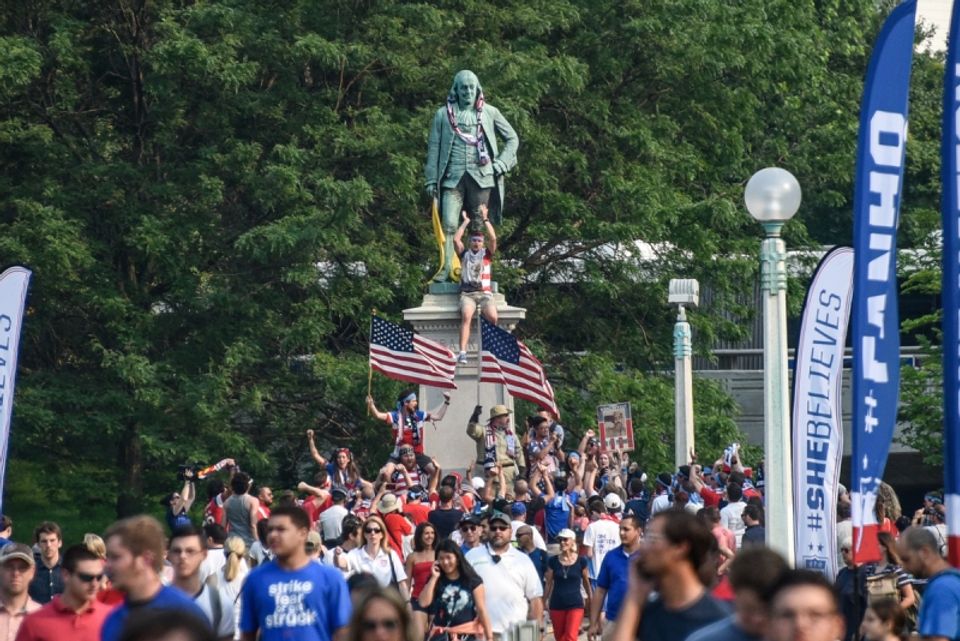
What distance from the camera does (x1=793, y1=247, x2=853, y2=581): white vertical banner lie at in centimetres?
1381

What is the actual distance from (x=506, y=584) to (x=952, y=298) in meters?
4.97

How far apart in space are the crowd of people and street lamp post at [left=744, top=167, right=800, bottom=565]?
555mm

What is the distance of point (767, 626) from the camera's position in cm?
653

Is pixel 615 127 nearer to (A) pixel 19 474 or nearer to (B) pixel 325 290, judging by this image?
(B) pixel 325 290

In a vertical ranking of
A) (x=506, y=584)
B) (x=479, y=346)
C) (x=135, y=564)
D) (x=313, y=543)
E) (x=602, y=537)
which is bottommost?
(x=135, y=564)

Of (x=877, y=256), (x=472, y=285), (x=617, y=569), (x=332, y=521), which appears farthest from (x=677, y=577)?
(x=472, y=285)

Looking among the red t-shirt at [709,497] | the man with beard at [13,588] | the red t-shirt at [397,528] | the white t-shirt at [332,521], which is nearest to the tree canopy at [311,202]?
the red t-shirt at [709,497]

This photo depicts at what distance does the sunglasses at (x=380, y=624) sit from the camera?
6.76 metres

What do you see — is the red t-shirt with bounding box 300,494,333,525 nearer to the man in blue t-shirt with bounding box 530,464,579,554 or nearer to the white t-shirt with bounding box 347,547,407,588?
the man in blue t-shirt with bounding box 530,464,579,554

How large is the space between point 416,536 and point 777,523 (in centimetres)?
275

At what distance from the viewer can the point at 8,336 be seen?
17406mm

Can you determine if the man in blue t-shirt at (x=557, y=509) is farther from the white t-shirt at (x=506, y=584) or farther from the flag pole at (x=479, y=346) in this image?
the white t-shirt at (x=506, y=584)

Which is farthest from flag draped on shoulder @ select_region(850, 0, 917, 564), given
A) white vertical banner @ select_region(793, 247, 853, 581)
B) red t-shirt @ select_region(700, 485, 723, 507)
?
red t-shirt @ select_region(700, 485, 723, 507)

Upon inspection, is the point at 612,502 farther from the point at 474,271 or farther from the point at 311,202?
the point at 311,202
